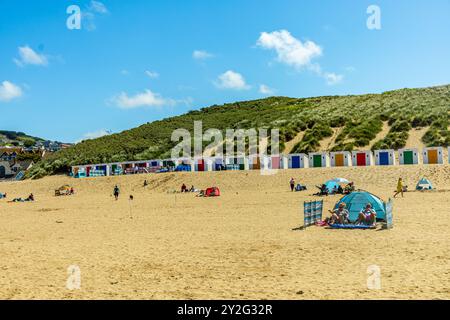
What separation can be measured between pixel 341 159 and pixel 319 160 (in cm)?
190

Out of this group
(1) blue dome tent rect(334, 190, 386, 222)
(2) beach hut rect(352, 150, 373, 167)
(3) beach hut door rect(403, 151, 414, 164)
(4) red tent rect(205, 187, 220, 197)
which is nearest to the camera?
(1) blue dome tent rect(334, 190, 386, 222)

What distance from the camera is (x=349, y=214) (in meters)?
14.4

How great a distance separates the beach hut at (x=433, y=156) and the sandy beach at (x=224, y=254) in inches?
415

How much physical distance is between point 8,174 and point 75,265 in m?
74.7

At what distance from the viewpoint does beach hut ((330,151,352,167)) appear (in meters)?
34.8

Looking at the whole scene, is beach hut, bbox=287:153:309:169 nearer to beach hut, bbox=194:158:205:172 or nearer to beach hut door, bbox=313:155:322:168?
beach hut door, bbox=313:155:322:168

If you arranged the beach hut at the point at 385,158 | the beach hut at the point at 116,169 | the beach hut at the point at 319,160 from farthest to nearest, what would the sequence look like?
1. the beach hut at the point at 116,169
2. the beach hut at the point at 319,160
3. the beach hut at the point at 385,158

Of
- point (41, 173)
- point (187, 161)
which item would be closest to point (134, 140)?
point (41, 173)

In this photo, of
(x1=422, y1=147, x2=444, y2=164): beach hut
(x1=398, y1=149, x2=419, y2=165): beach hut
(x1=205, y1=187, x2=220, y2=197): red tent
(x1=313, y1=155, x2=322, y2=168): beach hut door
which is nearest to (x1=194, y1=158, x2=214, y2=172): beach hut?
(x1=313, y1=155, x2=322, y2=168): beach hut door

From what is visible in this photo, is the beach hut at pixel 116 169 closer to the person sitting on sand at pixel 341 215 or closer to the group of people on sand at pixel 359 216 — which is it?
the group of people on sand at pixel 359 216

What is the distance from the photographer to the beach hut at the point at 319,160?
36.1 m

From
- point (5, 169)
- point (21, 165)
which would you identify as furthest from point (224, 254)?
point (21, 165)

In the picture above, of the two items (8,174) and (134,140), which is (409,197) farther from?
(8,174)

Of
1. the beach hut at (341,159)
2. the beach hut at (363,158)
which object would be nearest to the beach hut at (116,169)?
the beach hut at (341,159)
